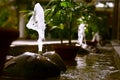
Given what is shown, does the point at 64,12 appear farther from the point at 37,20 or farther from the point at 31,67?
the point at 31,67

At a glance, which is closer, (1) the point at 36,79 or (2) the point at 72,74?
(1) the point at 36,79

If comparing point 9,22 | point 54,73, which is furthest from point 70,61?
point 9,22

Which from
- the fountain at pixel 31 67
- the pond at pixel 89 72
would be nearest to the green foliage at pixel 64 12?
the pond at pixel 89 72

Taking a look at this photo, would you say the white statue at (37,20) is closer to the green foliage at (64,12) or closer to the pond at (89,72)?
the green foliage at (64,12)

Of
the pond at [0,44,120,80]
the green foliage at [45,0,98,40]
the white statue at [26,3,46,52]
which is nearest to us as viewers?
the pond at [0,44,120,80]

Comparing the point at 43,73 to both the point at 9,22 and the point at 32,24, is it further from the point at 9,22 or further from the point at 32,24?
the point at 9,22

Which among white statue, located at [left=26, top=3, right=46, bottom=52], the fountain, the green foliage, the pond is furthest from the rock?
the green foliage

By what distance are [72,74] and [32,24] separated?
1788 millimetres

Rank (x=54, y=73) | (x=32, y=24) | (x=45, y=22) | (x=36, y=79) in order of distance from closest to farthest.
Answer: (x=36, y=79) < (x=54, y=73) < (x=32, y=24) < (x=45, y=22)

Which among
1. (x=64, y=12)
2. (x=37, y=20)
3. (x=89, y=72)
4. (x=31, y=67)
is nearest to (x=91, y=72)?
(x=89, y=72)

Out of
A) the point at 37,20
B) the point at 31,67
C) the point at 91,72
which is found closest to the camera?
the point at 31,67

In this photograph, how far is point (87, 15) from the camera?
23.3 feet

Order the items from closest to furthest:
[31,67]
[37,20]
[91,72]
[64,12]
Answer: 1. [31,67]
2. [91,72]
3. [37,20]
4. [64,12]

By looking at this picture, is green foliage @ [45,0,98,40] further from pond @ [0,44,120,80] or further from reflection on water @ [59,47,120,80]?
reflection on water @ [59,47,120,80]
